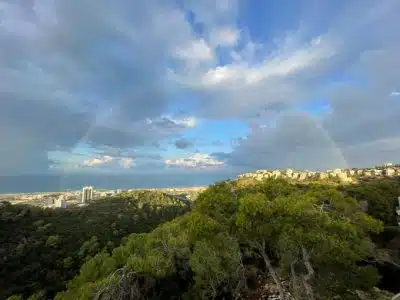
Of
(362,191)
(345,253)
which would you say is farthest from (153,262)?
(362,191)

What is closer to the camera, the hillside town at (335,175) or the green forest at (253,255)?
the green forest at (253,255)

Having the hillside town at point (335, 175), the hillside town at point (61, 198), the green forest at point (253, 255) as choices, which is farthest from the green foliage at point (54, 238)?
the hillside town at point (335, 175)

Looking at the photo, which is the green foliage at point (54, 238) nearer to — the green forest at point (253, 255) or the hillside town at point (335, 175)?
the green forest at point (253, 255)

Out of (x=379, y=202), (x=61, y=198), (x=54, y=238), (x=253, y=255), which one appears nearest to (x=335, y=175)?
(x=379, y=202)

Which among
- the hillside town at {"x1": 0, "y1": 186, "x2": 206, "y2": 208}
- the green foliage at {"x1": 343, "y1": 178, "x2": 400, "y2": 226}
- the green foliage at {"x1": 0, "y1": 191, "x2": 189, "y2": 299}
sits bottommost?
the green foliage at {"x1": 0, "y1": 191, "x2": 189, "y2": 299}

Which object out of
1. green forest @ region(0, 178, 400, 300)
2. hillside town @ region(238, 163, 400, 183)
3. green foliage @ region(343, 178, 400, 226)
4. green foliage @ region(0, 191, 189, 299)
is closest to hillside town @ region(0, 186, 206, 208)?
green foliage @ region(0, 191, 189, 299)

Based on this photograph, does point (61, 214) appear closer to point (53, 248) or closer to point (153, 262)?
point (53, 248)

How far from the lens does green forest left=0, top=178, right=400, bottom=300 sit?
251 inches

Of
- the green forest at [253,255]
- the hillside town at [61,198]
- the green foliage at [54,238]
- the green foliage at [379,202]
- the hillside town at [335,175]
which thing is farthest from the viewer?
the hillside town at [61,198]

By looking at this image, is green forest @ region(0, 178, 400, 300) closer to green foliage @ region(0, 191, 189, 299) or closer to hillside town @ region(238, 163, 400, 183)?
green foliage @ region(0, 191, 189, 299)

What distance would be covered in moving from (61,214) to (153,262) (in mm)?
37663

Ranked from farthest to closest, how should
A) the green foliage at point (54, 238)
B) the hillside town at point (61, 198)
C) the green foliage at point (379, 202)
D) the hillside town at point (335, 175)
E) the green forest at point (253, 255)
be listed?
the hillside town at point (61, 198) < the hillside town at point (335, 175) < the green foliage at point (54, 238) < the green foliage at point (379, 202) < the green forest at point (253, 255)

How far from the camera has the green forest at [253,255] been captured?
251 inches

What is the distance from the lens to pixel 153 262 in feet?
35.8
